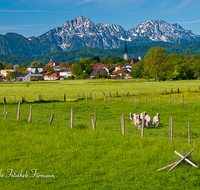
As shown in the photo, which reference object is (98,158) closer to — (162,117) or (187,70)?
(162,117)

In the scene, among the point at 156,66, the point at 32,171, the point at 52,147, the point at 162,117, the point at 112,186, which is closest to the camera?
the point at 112,186

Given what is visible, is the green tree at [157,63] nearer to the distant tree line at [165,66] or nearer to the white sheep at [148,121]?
the distant tree line at [165,66]

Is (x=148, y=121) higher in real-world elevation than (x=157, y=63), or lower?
lower

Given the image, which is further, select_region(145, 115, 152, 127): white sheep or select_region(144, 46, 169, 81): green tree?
select_region(144, 46, 169, 81): green tree

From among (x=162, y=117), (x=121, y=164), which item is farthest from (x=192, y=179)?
(x=162, y=117)

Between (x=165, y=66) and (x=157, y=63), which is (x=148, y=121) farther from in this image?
(x=157, y=63)

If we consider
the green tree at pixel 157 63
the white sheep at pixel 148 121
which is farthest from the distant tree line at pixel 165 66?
the white sheep at pixel 148 121

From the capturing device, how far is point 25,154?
16062mm

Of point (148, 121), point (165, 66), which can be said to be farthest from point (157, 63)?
point (148, 121)

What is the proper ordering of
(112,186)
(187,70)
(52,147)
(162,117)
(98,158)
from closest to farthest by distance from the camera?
(112,186) < (98,158) < (52,147) < (162,117) < (187,70)

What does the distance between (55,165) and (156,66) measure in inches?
5309

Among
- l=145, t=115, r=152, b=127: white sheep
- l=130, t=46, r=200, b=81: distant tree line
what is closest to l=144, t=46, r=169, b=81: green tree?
l=130, t=46, r=200, b=81: distant tree line

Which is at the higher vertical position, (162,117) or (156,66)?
(156,66)

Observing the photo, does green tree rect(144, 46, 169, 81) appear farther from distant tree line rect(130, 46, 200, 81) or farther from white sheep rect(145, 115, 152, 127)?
white sheep rect(145, 115, 152, 127)
